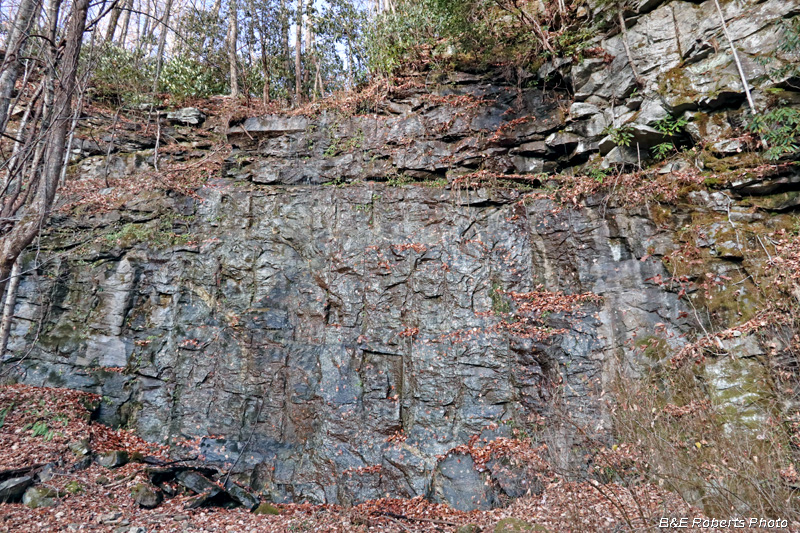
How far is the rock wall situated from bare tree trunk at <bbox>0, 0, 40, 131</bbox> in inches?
197

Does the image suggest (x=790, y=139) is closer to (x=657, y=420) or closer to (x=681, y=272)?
(x=681, y=272)

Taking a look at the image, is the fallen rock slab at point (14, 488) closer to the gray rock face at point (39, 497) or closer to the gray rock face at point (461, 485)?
the gray rock face at point (39, 497)

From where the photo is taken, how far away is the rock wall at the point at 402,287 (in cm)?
675

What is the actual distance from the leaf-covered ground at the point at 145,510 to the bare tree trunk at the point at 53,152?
391 centimetres

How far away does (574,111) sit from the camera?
8773mm

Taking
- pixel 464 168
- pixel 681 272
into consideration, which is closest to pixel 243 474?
pixel 464 168

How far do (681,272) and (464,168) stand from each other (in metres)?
4.63

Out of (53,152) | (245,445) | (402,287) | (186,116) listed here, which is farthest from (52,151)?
(186,116)

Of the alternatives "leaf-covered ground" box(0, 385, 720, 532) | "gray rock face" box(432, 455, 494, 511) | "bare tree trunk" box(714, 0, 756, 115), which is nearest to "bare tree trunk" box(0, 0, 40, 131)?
"leaf-covered ground" box(0, 385, 720, 532)

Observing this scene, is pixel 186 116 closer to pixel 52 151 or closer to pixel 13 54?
pixel 13 54

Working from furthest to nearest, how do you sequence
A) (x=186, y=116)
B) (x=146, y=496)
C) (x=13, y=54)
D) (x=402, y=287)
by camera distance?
(x=186, y=116), (x=402, y=287), (x=146, y=496), (x=13, y=54)

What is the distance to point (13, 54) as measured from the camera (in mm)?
3199

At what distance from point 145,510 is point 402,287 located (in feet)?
17.2

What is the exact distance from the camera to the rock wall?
22.1ft
